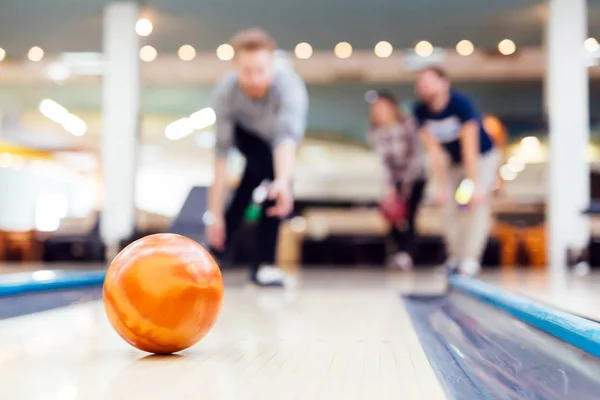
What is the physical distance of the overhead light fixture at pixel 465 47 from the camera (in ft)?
29.7

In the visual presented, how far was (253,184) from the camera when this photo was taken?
404 cm

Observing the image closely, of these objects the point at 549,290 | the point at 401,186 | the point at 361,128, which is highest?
the point at 361,128

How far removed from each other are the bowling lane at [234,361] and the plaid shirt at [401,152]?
13.6 feet

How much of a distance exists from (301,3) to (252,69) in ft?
15.1

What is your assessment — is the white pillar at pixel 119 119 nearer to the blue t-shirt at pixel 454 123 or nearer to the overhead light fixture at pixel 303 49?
the overhead light fixture at pixel 303 49

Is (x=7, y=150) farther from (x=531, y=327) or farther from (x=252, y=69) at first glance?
(x=531, y=327)

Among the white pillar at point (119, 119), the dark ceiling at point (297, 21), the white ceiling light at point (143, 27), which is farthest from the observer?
the white ceiling light at point (143, 27)

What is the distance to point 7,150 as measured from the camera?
1240 cm

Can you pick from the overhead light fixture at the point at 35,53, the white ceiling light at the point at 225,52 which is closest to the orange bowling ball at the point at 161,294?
the white ceiling light at the point at 225,52

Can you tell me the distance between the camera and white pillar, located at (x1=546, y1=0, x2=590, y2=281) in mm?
7312

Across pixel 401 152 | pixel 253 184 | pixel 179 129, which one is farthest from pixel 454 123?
pixel 179 129

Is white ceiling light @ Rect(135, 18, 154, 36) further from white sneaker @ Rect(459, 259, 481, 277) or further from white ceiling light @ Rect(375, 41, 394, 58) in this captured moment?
white sneaker @ Rect(459, 259, 481, 277)

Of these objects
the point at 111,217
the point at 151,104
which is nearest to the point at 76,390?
the point at 111,217

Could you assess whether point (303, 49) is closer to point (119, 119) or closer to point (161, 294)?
point (119, 119)
